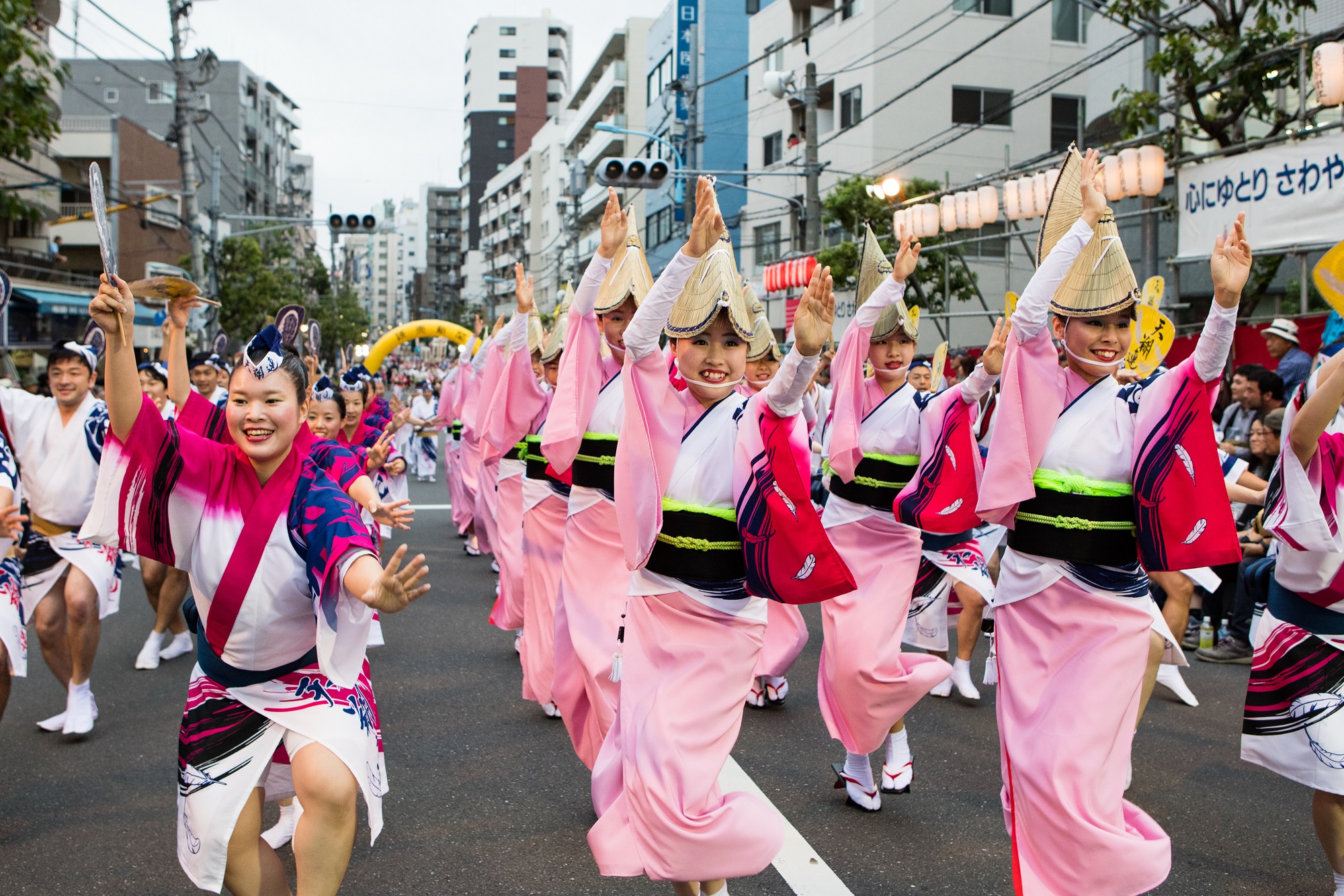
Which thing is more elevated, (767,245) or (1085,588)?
(767,245)

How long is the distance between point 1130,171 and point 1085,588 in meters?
9.45

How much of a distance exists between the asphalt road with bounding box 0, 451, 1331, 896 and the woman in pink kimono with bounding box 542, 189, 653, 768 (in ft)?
1.69

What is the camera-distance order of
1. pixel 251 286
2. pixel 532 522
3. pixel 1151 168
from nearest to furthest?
pixel 532 522 → pixel 1151 168 → pixel 251 286

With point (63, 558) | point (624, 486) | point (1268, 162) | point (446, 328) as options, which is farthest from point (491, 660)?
point (446, 328)

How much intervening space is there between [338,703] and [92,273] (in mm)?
37537

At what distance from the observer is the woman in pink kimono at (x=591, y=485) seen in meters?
4.64

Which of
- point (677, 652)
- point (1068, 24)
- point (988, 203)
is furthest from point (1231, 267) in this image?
point (1068, 24)

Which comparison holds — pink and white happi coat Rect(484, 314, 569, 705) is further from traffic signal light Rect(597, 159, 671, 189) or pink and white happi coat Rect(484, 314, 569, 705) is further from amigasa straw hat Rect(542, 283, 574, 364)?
traffic signal light Rect(597, 159, 671, 189)

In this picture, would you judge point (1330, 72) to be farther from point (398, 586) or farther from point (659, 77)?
point (659, 77)

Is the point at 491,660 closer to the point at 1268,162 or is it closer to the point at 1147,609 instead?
the point at 1147,609

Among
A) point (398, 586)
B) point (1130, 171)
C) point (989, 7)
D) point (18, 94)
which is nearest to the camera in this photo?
point (398, 586)

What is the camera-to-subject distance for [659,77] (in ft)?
139

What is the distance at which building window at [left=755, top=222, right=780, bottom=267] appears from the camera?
99.7ft

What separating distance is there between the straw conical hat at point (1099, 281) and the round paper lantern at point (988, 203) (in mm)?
11693
